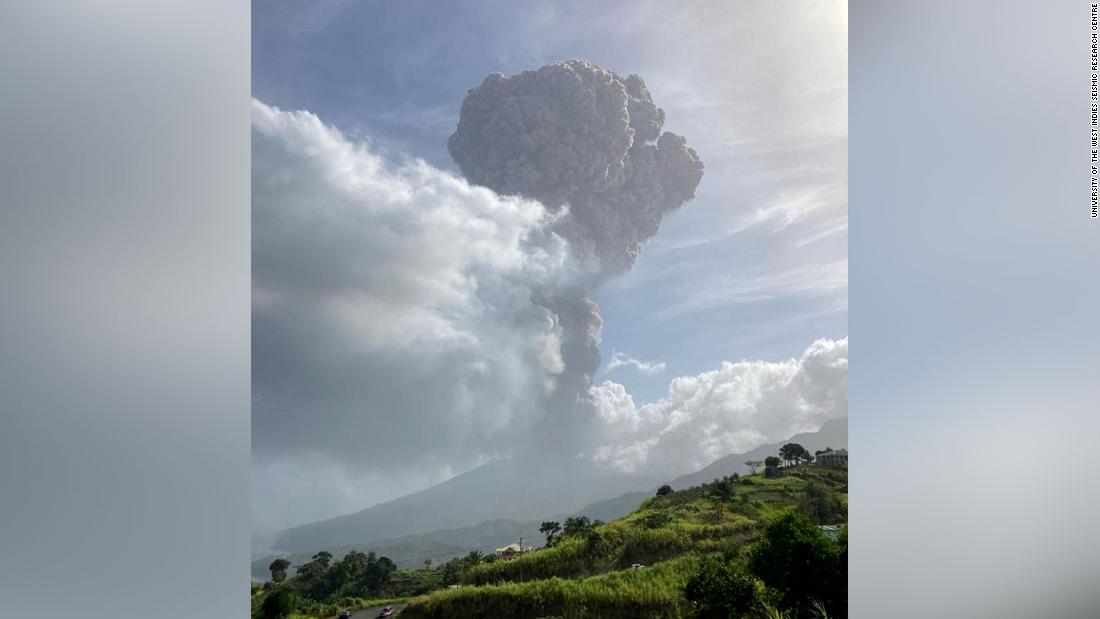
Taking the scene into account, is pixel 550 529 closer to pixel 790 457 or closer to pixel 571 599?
pixel 571 599

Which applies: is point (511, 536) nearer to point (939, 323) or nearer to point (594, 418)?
point (594, 418)

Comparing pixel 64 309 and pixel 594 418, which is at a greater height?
pixel 64 309

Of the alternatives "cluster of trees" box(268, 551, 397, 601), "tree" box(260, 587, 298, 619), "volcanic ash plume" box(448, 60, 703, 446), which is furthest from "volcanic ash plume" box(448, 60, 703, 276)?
"tree" box(260, 587, 298, 619)


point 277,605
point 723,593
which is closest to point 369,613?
point 277,605

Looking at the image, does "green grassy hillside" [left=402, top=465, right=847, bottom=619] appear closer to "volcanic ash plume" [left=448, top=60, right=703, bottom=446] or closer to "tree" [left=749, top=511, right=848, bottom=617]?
"tree" [left=749, top=511, right=848, bottom=617]

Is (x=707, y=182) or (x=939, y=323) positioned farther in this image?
(x=707, y=182)

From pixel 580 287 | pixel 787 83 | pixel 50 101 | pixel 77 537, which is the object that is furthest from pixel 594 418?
pixel 50 101

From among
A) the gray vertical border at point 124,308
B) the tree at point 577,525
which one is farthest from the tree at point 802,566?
the gray vertical border at point 124,308
